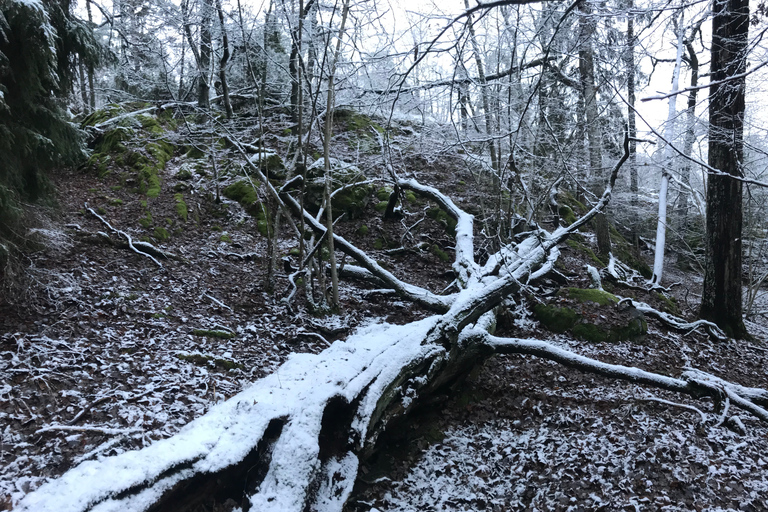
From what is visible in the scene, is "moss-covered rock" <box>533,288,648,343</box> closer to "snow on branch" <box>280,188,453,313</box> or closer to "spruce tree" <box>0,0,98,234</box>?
"snow on branch" <box>280,188,453,313</box>

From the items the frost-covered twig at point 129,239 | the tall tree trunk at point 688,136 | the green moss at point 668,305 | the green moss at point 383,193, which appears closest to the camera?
the tall tree trunk at point 688,136

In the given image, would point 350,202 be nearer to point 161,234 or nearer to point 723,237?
point 161,234

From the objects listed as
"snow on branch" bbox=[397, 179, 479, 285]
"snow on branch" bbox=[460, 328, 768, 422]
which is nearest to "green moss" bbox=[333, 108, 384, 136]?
"snow on branch" bbox=[397, 179, 479, 285]

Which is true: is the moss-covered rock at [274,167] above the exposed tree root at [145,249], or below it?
above

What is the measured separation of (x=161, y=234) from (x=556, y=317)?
22.8 feet

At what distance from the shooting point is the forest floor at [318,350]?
3.37 m

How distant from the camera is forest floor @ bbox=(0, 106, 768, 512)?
337 centimetres

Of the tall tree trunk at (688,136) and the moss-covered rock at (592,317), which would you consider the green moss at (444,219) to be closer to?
the moss-covered rock at (592,317)

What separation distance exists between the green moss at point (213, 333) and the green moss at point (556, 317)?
15.9 feet

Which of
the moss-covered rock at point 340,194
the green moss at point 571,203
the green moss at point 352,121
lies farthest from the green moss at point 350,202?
the green moss at point 571,203

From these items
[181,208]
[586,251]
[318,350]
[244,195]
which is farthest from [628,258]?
[181,208]

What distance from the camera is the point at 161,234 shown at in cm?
721

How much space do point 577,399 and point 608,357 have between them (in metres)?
1.28

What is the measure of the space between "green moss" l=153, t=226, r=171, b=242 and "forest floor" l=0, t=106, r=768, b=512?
0.16 ft
